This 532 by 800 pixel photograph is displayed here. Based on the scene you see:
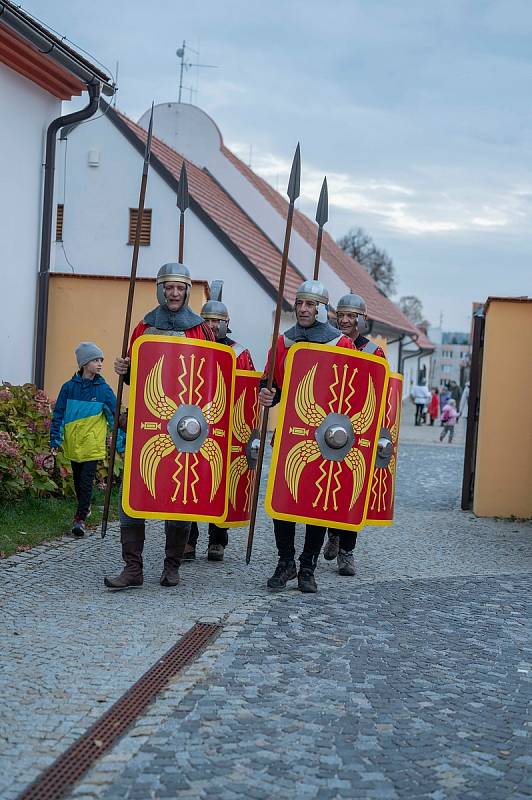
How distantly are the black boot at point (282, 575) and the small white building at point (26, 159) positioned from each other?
5.49 meters

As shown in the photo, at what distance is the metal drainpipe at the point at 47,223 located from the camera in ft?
Answer: 39.0

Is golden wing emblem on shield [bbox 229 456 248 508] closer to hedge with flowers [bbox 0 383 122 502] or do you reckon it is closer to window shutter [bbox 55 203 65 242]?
hedge with flowers [bbox 0 383 122 502]

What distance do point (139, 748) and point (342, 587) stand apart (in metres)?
3.19

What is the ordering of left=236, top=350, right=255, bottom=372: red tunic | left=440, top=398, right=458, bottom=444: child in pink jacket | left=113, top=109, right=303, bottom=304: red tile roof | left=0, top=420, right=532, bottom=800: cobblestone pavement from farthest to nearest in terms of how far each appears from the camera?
1. left=440, top=398, right=458, bottom=444: child in pink jacket
2. left=113, top=109, right=303, bottom=304: red tile roof
3. left=236, top=350, right=255, bottom=372: red tunic
4. left=0, top=420, right=532, bottom=800: cobblestone pavement

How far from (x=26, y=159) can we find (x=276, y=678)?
26.3ft

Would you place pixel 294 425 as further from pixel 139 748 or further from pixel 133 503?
pixel 139 748

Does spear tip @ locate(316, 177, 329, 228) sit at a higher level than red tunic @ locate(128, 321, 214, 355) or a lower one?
higher

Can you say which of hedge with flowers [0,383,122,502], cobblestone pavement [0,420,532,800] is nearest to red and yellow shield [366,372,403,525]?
cobblestone pavement [0,420,532,800]

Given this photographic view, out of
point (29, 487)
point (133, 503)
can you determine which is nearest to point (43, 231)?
point (29, 487)

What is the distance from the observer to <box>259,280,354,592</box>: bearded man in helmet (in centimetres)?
652

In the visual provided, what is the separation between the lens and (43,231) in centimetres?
1201

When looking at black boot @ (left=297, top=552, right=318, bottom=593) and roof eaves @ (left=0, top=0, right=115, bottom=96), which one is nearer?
black boot @ (left=297, top=552, right=318, bottom=593)

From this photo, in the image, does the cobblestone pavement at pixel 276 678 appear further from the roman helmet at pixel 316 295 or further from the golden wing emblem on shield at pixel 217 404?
the roman helmet at pixel 316 295

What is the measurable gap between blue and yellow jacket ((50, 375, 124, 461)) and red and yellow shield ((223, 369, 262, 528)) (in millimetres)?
1360
